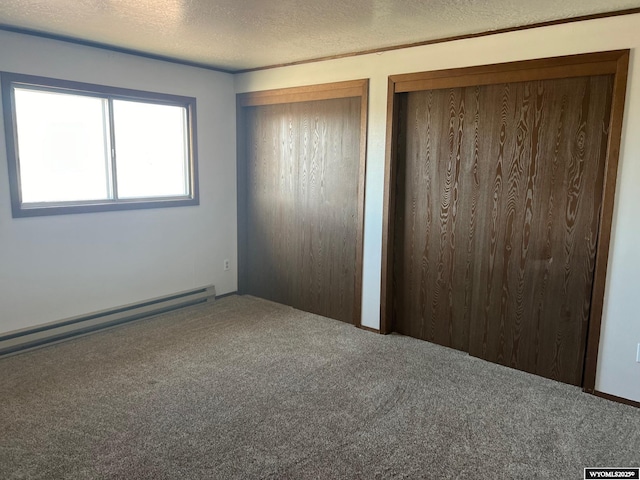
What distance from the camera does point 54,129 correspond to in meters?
3.68

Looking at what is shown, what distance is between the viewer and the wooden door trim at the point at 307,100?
153 inches

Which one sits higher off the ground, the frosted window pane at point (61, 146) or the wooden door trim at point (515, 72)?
the wooden door trim at point (515, 72)

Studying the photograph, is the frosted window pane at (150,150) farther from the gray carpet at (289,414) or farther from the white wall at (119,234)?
the gray carpet at (289,414)

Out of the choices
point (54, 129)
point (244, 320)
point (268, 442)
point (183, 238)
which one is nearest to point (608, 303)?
point (268, 442)

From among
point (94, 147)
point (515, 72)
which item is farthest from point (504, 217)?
point (94, 147)

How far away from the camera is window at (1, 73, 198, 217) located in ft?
11.4

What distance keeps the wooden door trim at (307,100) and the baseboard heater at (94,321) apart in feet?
2.18

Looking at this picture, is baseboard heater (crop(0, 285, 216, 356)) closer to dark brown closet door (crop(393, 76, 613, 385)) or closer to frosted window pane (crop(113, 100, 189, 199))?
frosted window pane (crop(113, 100, 189, 199))

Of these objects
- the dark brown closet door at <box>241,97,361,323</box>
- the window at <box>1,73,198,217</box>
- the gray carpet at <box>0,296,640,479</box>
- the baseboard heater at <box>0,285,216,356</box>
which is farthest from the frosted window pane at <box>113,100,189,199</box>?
the gray carpet at <box>0,296,640,479</box>

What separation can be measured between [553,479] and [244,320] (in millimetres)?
2781

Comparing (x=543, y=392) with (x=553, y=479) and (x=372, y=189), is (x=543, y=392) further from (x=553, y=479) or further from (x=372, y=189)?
(x=372, y=189)

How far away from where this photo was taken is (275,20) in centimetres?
292

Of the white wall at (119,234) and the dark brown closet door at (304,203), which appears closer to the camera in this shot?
the white wall at (119,234)

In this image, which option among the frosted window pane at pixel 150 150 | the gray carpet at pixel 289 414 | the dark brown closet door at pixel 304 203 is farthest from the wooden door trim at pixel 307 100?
the gray carpet at pixel 289 414
